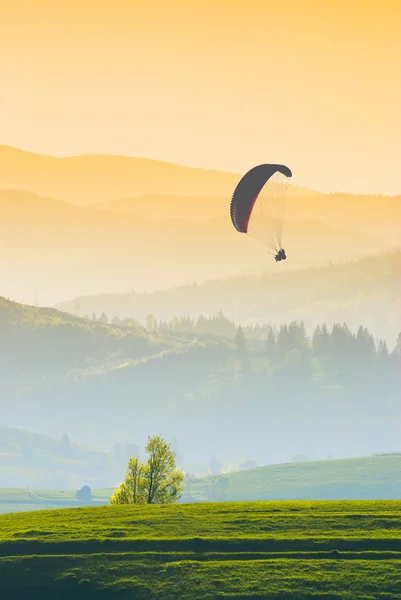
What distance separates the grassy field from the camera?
90.9m

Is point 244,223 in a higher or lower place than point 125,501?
higher

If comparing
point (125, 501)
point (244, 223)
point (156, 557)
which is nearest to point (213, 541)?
point (156, 557)

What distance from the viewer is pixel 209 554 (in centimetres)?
9869

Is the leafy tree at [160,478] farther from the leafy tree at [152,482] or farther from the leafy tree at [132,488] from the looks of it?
the leafy tree at [132,488]

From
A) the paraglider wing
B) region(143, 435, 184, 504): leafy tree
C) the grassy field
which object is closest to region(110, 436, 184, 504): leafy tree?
region(143, 435, 184, 504): leafy tree

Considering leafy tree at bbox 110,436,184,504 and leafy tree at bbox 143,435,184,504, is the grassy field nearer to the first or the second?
leafy tree at bbox 110,436,184,504

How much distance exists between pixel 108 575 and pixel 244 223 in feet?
264

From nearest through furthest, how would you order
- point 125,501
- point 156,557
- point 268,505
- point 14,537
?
point 156,557, point 14,537, point 268,505, point 125,501

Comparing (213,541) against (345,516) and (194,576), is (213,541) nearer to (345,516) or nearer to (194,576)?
(194,576)

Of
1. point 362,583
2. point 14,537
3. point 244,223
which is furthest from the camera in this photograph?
point 244,223

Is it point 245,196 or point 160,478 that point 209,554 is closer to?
point 160,478

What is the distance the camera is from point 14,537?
105 meters

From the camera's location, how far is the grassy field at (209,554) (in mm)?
90938

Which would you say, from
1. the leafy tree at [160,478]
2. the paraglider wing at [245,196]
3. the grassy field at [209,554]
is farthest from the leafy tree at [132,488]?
the paraglider wing at [245,196]
